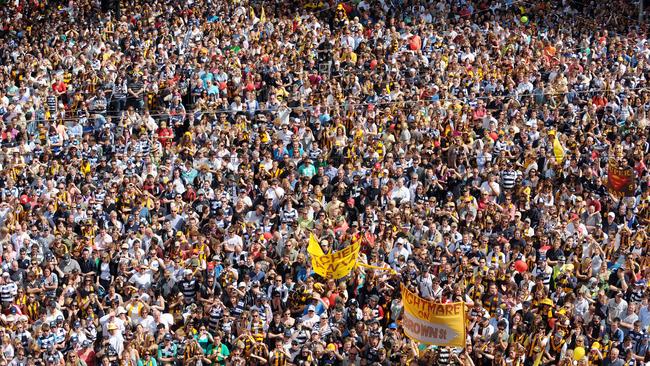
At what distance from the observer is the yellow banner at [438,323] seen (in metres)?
24.3

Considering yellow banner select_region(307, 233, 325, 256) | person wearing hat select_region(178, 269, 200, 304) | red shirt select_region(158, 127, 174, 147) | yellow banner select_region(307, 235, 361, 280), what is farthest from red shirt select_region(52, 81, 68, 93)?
yellow banner select_region(307, 235, 361, 280)

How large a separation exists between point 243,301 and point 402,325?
2.57 m

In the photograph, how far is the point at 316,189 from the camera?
29.0 metres

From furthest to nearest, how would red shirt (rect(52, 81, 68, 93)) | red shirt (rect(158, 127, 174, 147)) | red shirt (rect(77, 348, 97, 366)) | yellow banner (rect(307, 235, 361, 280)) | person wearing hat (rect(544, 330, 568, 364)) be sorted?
red shirt (rect(52, 81, 68, 93)), red shirt (rect(158, 127, 174, 147)), yellow banner (rect(307, 235, 361, 280)), red shirt (rect(77, 348, 97, 366)), person wearing hat (rect(544, 330, 568, 364))

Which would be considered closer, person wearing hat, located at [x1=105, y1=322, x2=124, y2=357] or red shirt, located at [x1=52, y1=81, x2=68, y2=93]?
person wearing hat, located at [x1=105, y1=322, x2=124, y2=357]

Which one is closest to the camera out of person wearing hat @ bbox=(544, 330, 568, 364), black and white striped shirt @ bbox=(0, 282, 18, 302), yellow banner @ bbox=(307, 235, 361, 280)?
person wearing hat @ bbox=(544, 330, 568, 364)

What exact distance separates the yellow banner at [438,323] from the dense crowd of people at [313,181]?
36 cm

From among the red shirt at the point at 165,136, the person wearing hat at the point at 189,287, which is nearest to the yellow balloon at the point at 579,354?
the person wearing hat at the point at 189,287

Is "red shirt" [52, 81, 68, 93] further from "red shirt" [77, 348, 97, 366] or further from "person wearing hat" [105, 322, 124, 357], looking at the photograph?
"red shirt" [77, 348, 97, 366]

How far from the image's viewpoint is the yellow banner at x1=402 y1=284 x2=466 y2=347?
79.8 ft

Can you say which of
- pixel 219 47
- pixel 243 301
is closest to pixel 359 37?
pixel 219 47

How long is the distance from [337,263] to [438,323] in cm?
253

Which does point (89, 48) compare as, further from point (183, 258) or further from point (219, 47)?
point (183, 258)

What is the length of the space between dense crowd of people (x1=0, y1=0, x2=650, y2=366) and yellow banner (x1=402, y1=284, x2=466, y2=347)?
359 millimetres
